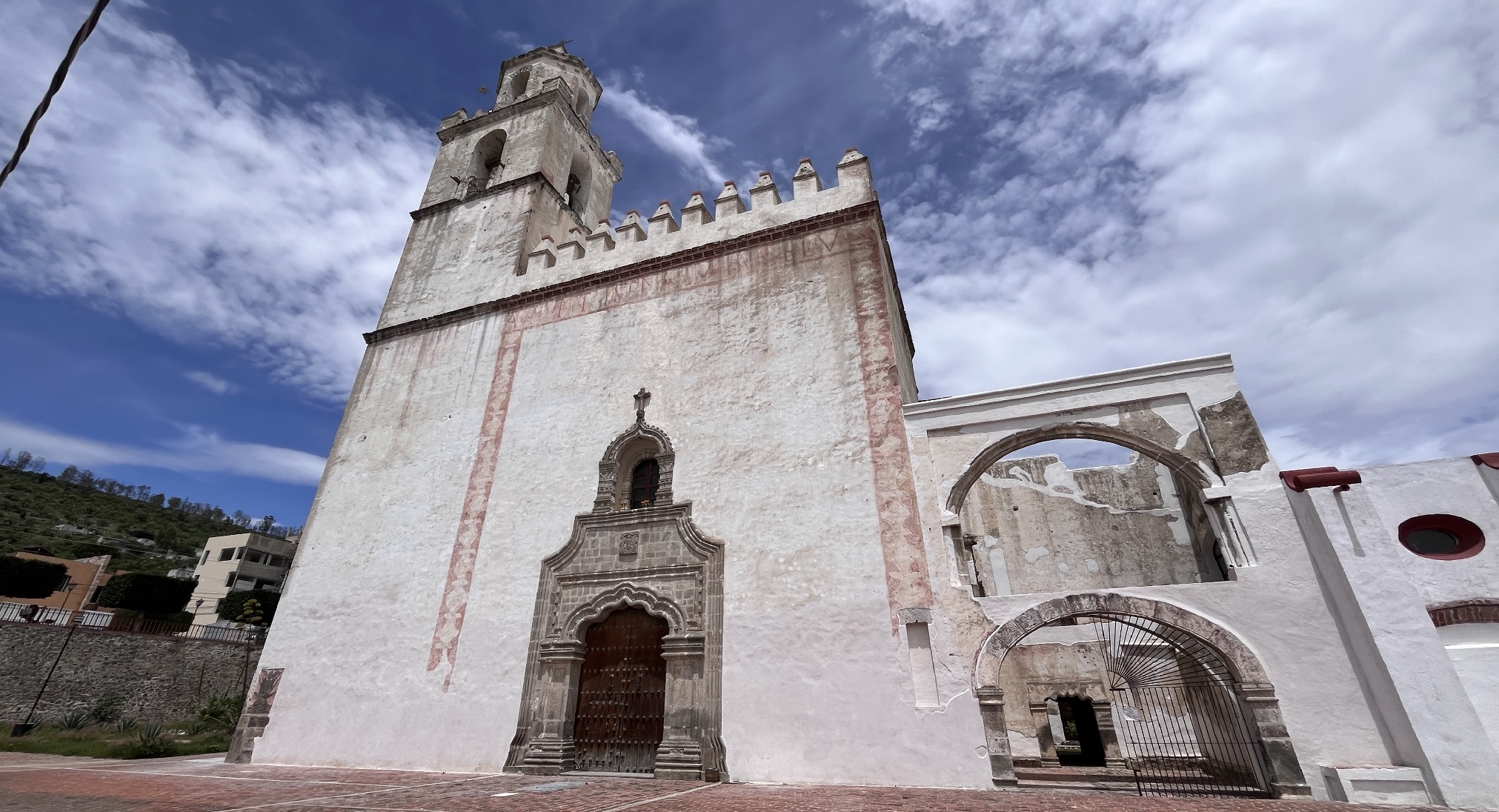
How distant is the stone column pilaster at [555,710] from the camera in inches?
298

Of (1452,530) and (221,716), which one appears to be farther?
(221,716)

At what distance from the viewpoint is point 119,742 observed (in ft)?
43.4

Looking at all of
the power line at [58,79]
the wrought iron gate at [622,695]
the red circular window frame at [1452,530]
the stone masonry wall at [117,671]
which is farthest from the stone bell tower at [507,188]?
the stone masonry wall at [117,671]

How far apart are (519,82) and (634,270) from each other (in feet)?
30.6

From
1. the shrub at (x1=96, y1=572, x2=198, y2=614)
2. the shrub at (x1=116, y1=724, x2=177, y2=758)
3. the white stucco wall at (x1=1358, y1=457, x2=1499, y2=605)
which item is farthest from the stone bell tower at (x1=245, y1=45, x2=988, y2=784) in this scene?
the shrub at (x1=96, y1=572, x2=198, y2=614)

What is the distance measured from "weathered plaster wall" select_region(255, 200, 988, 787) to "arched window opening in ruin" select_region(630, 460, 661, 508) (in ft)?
1.86

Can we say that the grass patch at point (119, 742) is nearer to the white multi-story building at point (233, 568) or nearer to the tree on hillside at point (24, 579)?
the tree on hillside at point (24, 579)

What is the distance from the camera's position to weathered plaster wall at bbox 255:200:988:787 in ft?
22.9

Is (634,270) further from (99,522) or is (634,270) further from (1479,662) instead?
(99,522)

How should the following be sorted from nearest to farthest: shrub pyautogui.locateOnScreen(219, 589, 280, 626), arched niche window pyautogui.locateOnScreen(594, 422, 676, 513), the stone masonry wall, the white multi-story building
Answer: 1. arched niche window pyautogui.locateOnScreen(594, 422, 676, 513)
2. the stone masonry wall
3. shrub pyautogui.locateOnScreen(219, 589, 280, 626)
4. the white multi-story building

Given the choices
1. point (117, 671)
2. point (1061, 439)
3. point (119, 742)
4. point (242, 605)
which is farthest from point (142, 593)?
point (1061, 439)

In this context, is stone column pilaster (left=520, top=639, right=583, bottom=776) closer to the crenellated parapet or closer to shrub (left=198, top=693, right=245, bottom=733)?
the crenellated parapet

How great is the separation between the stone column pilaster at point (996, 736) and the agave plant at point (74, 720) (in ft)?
70.3

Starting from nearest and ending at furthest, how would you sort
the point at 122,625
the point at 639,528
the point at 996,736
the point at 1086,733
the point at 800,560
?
the point at 996,736 → the point at 800,560 → the point at 639,528 → the point at 1086,733 → the point at 122,625
